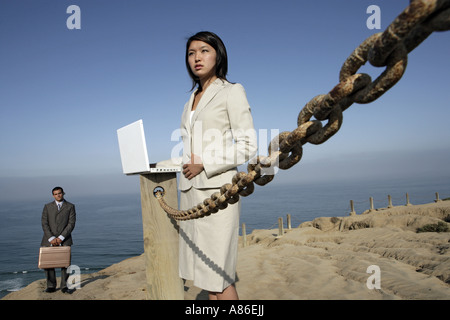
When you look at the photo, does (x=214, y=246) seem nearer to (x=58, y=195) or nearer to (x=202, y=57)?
(x=202, y=57)

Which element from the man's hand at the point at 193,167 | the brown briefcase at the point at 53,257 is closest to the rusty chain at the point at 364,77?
the man's hand at the point at 193,167

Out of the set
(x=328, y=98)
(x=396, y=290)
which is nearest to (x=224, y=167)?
(x=328, y=98)

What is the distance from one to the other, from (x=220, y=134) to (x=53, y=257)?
5487 mm

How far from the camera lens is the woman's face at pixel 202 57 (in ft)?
7.02

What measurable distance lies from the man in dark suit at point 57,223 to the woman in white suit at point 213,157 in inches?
201

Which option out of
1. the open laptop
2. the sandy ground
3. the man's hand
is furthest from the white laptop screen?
the sandy ground

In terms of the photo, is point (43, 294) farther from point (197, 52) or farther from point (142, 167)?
point (197, 52)

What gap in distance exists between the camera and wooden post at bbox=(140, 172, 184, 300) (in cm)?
278

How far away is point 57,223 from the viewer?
6.30 m

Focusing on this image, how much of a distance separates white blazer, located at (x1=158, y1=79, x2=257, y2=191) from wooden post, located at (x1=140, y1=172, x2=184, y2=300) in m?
0.68

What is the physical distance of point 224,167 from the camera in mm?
1878

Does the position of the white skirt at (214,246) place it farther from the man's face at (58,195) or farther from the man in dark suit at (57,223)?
the man's face at (58,195)

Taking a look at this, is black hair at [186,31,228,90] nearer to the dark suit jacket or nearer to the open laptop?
the open laptop

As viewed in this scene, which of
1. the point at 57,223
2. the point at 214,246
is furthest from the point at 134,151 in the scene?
the point at 57,223
